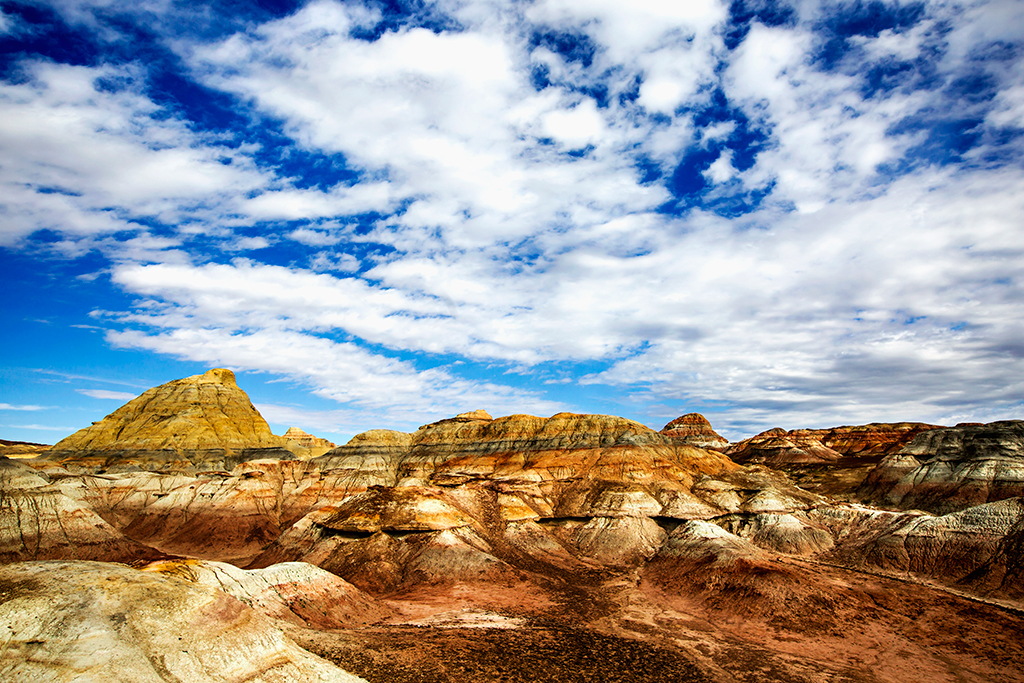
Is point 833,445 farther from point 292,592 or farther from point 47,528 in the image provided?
point 47,528

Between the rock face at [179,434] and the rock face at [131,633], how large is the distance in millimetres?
84154

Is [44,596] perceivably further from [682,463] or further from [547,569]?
[682,463]

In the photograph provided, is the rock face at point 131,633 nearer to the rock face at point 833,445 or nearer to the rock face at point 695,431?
the rock face at point 833,445

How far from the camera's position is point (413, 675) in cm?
2553

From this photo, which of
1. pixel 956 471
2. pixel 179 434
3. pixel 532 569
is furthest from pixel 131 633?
pixel 179 434

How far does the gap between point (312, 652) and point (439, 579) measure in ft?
70.2

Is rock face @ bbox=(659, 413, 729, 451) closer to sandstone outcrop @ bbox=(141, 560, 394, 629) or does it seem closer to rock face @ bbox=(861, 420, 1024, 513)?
rock face @ bbox=(861, 420, 1024, 513)

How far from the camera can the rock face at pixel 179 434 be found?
99.2 m

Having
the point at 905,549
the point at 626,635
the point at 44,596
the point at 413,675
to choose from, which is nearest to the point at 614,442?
the point at 905,549

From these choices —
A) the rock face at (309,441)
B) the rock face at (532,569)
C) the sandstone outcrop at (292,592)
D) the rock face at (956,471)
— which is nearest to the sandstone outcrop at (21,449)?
the rock face at (532,569)

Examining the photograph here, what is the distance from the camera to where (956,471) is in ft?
217

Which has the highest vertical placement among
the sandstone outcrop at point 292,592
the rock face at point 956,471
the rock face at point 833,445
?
the rock face at point 833,445

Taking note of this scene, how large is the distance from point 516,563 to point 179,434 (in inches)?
3677

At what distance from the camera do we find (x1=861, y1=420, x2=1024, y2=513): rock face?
6047 cm
